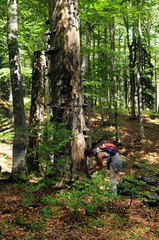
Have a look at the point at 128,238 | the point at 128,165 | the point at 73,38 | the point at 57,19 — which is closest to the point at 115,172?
the point at 128,238

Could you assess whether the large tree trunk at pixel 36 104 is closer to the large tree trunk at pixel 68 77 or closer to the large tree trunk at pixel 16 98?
the large tree trunk at pixel 16 98

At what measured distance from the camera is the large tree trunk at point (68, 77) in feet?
12.4

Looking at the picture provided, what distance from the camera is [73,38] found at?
3.84 metres

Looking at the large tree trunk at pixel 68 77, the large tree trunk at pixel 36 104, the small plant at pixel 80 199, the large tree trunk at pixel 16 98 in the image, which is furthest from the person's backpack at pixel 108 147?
the large tree trunk at pixel 36 104

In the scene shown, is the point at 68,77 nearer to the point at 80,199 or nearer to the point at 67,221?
the point at 80,199

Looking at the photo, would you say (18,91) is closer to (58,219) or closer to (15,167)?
(15,167)

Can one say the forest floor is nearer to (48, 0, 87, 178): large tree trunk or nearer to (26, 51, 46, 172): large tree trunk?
(48, 0, 87, 178): large tree trunk

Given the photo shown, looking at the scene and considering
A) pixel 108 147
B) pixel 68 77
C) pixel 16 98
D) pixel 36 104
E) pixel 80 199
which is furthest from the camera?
pixel 36 104

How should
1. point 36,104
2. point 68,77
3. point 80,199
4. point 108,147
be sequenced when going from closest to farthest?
point 80,199 → point 68,77 → point 108,147 → point 36,104

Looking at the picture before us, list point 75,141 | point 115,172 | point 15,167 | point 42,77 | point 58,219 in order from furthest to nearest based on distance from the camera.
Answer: point 42,77, point 15,167, point 115,172, point 75,141, point 58,219

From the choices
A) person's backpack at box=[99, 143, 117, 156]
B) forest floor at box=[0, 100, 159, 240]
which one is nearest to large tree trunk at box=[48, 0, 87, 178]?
forest floor at box=[0, 100, 159, 240]

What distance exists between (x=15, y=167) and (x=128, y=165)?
8.76 meters

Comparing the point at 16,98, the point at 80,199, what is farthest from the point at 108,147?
the point at 16,98

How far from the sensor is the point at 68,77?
12.4ft
